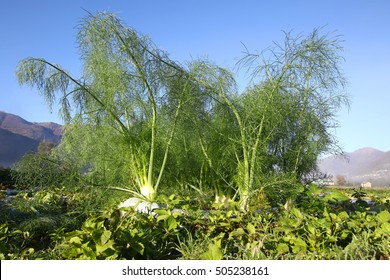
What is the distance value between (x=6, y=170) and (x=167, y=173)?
6.80 m

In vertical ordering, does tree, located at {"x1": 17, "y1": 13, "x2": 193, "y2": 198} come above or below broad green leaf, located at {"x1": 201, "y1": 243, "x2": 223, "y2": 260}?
above

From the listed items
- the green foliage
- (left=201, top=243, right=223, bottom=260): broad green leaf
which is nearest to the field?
(left=201, top=243, right=223, bottom=260): broad green leaf

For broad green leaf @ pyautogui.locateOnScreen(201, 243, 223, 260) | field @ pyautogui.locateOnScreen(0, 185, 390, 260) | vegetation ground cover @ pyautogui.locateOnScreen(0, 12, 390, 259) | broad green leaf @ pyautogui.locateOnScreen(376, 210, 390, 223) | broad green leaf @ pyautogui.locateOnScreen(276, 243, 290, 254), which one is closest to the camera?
broad green leaf @ pyautogui.locateOnScreen(201, 243, 223, 260)

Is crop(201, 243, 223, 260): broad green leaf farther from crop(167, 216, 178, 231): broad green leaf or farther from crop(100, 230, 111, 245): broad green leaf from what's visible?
crop(100, 230, 111, 245): broad green leaf

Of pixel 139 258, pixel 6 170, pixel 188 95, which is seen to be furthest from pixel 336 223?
pixel 6 170

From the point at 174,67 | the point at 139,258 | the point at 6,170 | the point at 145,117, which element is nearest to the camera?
the point at 139,258

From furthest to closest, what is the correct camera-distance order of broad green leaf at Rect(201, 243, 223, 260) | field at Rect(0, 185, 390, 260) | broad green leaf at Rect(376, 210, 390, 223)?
broad green leaf at Rect(376, 210, 390, 223)
field at Rect(0, 185, 390, 260)
broad green leaf at Rect(201, 243, 223, 260)

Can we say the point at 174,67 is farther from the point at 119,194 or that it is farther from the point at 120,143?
the point at 119,194

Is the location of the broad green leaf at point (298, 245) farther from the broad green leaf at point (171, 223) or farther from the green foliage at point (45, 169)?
the green foliage at point (45, 169)

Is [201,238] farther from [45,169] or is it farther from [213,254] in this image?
[45,169]

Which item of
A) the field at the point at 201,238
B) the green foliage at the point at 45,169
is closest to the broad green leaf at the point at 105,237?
the field at the point at 201,238

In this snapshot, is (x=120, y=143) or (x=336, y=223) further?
(x=120, y=143)

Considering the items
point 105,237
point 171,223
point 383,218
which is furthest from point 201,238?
point 383,218

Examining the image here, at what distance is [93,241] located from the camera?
8.45 feet
